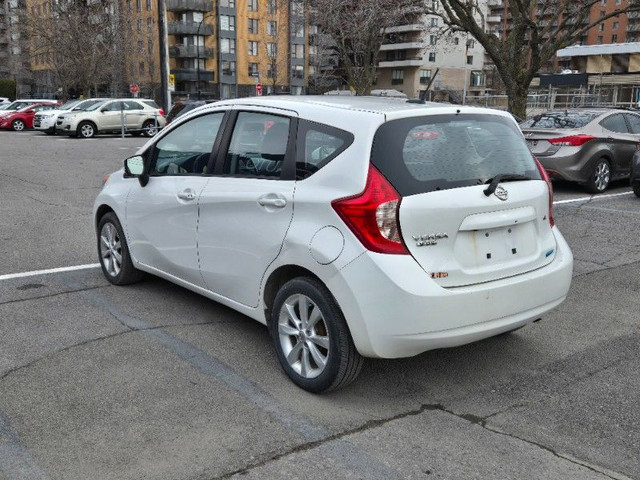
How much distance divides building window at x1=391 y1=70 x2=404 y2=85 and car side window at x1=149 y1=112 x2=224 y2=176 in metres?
92.6

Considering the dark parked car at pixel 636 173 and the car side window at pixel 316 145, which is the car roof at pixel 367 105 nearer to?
the car side window at pixel 316 145

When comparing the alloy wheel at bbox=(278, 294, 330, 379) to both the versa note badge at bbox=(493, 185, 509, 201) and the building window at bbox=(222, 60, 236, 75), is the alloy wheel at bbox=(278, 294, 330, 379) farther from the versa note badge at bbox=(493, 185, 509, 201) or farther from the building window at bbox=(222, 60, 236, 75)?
the building window at bbox=(222, 60, 236, 75)

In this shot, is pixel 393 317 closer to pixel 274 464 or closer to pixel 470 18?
Answer: pixel 274 464

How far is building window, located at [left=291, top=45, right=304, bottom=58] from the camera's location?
8450 centimetres

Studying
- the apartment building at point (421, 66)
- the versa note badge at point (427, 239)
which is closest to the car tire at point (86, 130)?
the versa note badge at point (427, 239)

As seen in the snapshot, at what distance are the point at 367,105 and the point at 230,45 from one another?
79468mm

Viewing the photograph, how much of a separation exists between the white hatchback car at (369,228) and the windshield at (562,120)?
27.5ft

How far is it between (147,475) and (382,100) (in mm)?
2725

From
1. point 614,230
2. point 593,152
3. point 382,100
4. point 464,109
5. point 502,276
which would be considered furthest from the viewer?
point 593,152

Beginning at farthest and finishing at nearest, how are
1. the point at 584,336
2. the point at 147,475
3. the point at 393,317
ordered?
the point at 584,336
the point at 393,317
the point at 147,475

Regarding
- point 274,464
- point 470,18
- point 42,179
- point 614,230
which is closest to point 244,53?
point 470,18

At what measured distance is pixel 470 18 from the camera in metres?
20.6

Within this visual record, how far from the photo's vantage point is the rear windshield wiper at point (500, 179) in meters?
3.72

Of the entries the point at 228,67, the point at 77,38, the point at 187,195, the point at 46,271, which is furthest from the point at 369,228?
the point at 228,67
